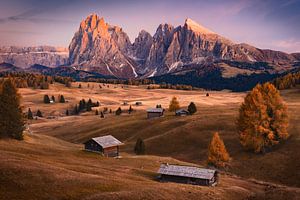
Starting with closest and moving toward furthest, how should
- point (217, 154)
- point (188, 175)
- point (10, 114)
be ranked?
point (188, 175)
point (217, 154)
point (10, 114)

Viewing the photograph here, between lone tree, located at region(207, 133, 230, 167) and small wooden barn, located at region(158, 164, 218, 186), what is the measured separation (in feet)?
36.4

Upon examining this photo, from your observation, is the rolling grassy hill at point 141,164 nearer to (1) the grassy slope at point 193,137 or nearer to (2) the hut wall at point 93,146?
(1) the grassy slope at point 193,137

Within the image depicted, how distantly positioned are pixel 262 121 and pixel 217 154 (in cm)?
1498

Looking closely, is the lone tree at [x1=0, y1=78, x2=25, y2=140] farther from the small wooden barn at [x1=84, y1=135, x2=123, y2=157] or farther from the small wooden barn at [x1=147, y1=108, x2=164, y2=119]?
the small wooden barn at [x1=147, y1=108, x2=164, y2=119]

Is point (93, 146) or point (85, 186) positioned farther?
point (93, 146)

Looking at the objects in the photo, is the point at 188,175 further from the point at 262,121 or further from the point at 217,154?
the point at 262,121

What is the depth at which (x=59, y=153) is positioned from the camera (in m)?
62.1

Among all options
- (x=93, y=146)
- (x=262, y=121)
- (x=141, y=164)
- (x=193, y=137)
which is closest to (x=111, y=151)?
(x=93, y=146)

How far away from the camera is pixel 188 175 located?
54.9 meters

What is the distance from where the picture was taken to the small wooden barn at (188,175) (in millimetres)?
54156

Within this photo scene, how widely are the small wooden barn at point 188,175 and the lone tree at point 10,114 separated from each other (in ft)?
107

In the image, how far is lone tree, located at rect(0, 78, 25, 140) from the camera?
223 feet

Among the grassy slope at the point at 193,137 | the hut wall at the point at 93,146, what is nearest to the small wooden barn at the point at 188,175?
the grassy slope at the point at 193,137

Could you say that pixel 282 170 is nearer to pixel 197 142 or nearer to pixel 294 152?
pixel 294 152
